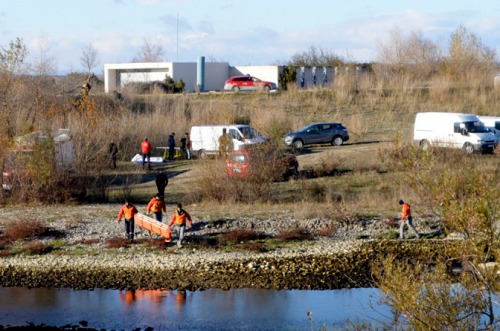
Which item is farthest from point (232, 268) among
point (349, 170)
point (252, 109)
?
point (252, 109)

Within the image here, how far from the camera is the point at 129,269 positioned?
23750 mm

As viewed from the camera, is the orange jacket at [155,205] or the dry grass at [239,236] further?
the dry grass at [239,236]

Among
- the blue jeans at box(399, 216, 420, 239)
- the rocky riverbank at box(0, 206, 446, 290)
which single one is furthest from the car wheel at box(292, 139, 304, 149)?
the blue jeans at box(399, 216, 420, 239)

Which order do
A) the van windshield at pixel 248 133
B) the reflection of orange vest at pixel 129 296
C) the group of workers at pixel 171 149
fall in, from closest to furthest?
1. the reflection of orange vest at pixel 129 296
2. the group of workers at pixel 171 149
3. the van windshield at pixel 248 133

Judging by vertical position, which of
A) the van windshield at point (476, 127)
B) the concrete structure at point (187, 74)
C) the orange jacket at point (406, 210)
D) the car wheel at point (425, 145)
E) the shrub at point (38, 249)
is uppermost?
the concrete structure at point (187, 74)

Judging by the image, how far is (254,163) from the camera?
32.9 metres

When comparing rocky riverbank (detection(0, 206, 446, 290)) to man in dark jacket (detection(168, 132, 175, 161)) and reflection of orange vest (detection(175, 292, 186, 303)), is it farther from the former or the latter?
man in dark jacket (detection(168, 132, 175, 161))

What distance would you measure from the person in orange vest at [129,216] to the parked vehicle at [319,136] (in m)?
23.6

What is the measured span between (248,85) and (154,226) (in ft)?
153

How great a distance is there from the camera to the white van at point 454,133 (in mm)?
42000

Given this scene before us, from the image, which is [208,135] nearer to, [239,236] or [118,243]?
[239,236]

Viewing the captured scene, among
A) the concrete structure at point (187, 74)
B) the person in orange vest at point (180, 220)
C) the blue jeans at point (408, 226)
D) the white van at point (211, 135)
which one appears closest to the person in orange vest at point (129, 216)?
Answer: the person in orange vest at point (180, 220)

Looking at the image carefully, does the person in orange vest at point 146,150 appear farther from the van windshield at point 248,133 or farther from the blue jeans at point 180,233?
the blue jeans at point 180,233

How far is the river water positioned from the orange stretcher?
12.6 feet
